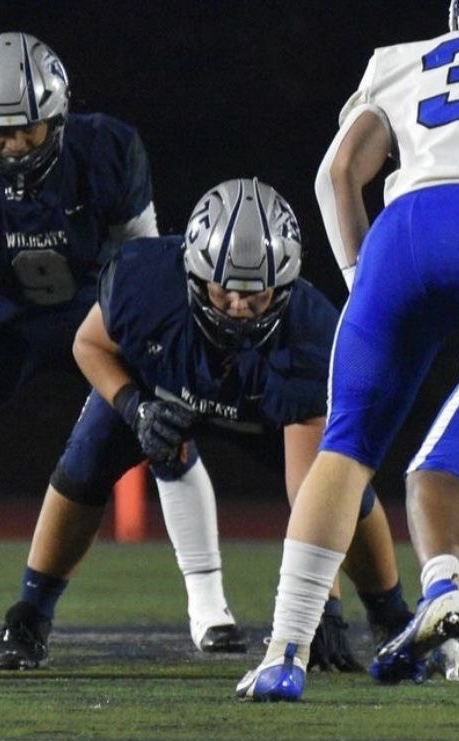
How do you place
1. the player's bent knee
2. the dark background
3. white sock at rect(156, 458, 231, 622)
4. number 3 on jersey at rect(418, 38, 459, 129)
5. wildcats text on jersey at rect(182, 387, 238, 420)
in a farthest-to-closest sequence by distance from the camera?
the dark background → white sock at rect(156, 458, 231, 622) → the player's bent knee → wildcats text on jersey at rect(182, 387, 238, 420) → number 3 on jersey at rect(418, 38, 459, 129)

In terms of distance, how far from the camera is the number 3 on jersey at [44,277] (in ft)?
17.6

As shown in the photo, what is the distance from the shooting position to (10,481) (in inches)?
397

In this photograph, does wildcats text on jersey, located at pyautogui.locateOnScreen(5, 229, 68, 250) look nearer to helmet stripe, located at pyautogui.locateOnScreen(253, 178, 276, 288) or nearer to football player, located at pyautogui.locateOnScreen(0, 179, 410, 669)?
football player, located at pyautogui.locateOnScreen(0, 179, 410, 669)

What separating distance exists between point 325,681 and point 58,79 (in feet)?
6.21

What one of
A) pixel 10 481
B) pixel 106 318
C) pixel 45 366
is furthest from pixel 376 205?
pixel 106 318

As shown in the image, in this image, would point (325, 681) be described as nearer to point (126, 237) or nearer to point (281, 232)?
point (281, 232)

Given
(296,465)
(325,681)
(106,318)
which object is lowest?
(325,681)

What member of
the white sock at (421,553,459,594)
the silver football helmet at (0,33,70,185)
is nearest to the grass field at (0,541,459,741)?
the white sock at (421,553,459,594)

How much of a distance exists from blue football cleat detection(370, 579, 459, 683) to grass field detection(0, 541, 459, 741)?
0.06 metres

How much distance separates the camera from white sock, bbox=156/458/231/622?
16.5 feet

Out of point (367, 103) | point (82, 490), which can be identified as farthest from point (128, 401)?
point (367, 103)

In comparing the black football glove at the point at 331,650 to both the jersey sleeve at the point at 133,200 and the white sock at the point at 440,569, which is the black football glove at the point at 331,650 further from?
the jersey sleeve at the point at 133,200

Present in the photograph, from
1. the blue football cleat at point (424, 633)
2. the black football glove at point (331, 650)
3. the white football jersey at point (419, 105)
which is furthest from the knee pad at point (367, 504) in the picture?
the white football jersey at point (419, 105)

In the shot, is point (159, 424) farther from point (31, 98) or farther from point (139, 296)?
point (31, 98)
